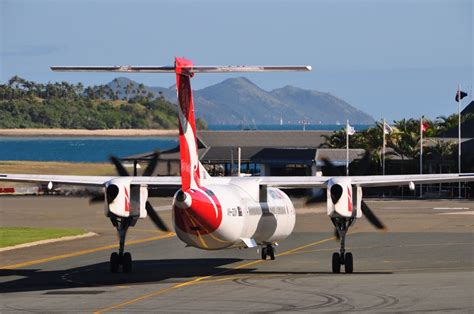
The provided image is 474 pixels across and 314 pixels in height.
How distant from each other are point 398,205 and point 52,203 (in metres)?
27.1

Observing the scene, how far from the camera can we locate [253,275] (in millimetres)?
37656

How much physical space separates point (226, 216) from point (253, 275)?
182 inches

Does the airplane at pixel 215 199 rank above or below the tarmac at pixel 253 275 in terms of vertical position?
above

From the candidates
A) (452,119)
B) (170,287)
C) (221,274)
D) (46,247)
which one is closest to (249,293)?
(170,287)

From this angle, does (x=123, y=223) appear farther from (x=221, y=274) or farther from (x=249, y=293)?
(x=249, y=293)

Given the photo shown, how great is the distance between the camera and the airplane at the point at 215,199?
108ft

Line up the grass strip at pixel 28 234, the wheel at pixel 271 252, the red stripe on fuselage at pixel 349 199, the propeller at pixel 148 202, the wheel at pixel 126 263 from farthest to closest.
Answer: the grass strip at pixel 28 234 → the wheel at pixel 271 252 → the propeller at pixel 148 202 → the wheel at pixel 126 263 → the red stripe on fuselage at pixel 349 199

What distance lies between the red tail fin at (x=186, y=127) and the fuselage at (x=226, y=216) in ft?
1.54

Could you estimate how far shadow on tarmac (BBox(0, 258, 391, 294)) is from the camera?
3534 centimetres

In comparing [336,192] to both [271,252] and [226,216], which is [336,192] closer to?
[226,216]

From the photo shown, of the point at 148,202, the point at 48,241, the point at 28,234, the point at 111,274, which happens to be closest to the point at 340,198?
the point at 148,202

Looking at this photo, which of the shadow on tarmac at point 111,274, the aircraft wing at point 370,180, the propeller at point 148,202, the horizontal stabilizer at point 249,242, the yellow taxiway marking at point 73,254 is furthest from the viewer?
the yellow taxiway marking at point 73,254

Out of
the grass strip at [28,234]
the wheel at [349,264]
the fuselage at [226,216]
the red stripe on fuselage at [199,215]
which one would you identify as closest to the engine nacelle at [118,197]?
the fuselage at [226,216]

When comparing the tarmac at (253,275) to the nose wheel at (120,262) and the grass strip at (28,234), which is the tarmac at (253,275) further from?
the grass strip at (28,234)
